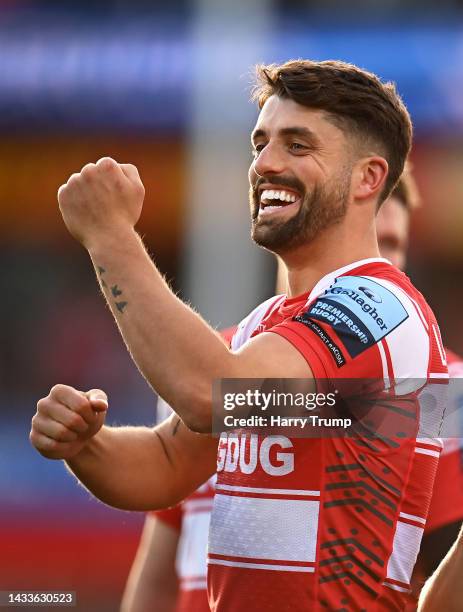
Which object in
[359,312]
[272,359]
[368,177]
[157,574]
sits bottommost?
[157,574]

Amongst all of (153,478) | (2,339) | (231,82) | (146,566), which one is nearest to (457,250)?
(231,82)

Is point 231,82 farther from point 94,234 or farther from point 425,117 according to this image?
point 94,234

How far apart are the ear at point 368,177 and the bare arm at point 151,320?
54 centimetres

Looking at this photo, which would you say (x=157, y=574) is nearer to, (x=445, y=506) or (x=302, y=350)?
(x=445, y=506)

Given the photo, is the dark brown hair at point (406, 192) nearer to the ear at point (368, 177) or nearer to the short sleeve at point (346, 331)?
the ear at point (368, 177)

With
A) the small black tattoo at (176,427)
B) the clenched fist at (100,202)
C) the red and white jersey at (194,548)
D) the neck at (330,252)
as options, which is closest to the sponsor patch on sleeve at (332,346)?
the neck at (330,252)

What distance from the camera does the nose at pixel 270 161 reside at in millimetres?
2611

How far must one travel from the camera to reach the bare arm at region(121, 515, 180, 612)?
12.5ft

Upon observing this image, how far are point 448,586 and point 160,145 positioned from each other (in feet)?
28.5

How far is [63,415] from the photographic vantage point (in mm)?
2527

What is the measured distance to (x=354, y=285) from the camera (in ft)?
8.02

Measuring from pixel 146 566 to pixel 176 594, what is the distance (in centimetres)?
14

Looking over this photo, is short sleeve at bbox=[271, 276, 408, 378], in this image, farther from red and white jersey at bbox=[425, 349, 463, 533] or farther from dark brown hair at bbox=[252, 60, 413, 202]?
red and white jersey at bbox=[425, 349, 463, 533]

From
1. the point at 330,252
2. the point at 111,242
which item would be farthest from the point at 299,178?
the point at 111,242
